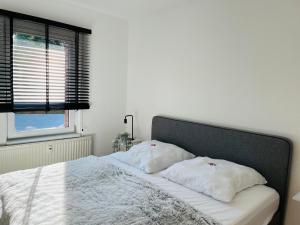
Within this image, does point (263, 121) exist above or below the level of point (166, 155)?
above

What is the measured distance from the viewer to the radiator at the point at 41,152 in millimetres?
2594

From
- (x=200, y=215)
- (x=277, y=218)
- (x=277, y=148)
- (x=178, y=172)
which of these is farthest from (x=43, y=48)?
(x=277, y=218)

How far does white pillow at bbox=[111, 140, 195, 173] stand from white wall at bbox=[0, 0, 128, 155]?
847 millimetres

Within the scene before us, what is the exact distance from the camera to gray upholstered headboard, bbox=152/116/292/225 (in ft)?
6.41

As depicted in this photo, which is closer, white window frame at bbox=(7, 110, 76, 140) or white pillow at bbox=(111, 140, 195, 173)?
white pillow at bbox=(111, 140, 195, 173)

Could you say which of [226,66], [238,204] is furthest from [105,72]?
[238,204]

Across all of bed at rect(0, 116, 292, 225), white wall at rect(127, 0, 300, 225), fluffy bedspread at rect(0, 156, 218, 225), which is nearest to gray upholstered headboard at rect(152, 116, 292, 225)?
bed at rect(0, 116, 292, 225)

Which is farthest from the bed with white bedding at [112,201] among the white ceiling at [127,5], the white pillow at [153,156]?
the white ceiling at [127,5]

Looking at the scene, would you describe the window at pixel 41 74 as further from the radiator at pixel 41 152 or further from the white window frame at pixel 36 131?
the radiator at pixel 41 152

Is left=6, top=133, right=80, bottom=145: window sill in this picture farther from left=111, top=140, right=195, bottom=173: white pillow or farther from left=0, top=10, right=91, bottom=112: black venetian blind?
left=111, top=140, right=195, bottom=173: white pillow

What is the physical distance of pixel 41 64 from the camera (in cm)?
277

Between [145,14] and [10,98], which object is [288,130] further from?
[10,98]

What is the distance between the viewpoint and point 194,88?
2684mm

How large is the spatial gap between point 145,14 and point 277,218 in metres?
2.79
